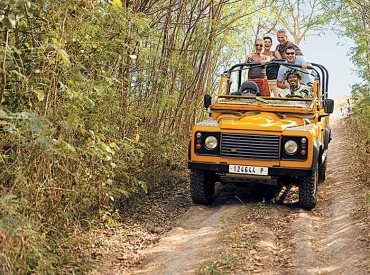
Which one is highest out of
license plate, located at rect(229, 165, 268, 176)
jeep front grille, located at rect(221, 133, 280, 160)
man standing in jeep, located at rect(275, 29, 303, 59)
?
man standing in jeep, located at rect(275, 29, 303, 59)

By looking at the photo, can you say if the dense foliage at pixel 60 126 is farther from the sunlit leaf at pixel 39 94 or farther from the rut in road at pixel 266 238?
the rut in road at pixel 266 238

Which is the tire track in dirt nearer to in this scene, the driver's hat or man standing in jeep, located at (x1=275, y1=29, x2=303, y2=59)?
the driver's hat

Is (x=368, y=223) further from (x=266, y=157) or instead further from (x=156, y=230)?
(x=156, y=230)

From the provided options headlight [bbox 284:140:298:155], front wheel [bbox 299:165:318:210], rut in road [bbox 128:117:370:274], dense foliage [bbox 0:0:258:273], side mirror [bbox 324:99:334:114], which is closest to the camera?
dense foliage [bbox 0:0:258:273]

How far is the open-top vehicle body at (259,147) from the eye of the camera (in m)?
6.44

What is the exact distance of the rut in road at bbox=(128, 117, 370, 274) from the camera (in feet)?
16.0

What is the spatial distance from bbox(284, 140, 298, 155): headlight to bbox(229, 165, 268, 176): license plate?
0.32m

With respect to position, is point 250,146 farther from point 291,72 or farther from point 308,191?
point 291,72

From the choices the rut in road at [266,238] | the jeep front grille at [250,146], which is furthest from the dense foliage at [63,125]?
the jeep front grille at [250,146]

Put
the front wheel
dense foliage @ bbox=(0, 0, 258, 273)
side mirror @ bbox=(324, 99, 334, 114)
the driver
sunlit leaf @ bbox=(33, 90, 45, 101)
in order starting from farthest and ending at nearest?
1. the driver
2. side mirror @ bbox=(324, 99, 334, 114)
3. the front wheel
4. sunlit leaf @ bbox=(33, 90, 45, 101)
5. dense foliage @ bbox=(0, 0, 258, 273)

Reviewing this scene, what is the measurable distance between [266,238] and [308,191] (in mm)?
1238

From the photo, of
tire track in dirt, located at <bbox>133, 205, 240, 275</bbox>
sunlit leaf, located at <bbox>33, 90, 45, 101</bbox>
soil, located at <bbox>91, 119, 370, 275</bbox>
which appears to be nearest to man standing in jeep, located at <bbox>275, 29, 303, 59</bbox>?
soil, located at <bbox>91, 119, 370, 275</bbox>

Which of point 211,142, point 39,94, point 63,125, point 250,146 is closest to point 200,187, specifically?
point 211,142

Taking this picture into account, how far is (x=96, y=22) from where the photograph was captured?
18.1 ft
